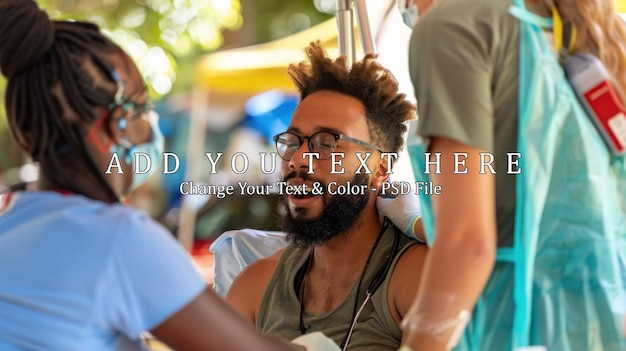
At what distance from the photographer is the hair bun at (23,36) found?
5.35ft

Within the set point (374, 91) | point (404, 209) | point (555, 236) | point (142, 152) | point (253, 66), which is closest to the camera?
point (555, 236)

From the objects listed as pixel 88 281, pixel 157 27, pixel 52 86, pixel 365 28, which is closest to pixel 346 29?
pixel 365 28

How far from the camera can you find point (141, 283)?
1.49m

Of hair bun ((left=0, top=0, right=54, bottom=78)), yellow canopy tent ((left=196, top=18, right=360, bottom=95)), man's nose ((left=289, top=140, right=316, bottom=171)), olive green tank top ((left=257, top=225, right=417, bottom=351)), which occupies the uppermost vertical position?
yellow canopy tent ((left=196, top=18, right=360, bottom=95))

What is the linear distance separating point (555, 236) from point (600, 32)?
394 mm

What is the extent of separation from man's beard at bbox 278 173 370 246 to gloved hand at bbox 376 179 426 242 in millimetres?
63

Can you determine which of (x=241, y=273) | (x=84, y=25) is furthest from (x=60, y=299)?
(x=241, y=273)

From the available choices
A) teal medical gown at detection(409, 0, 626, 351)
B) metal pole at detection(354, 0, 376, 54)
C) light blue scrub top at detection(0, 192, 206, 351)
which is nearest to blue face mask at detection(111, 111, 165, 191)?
light blue scrub top at detection(0, 192, 206, 351)

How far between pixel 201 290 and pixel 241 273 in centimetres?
140

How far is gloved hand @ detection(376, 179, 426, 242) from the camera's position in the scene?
2.57m

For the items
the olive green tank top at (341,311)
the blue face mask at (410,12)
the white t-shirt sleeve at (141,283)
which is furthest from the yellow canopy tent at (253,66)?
the white t-shirt sleeve at (141,283)

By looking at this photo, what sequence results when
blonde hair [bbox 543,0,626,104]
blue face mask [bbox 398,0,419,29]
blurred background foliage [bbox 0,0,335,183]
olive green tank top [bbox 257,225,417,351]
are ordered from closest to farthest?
1. blonde hair [bbox 543,0,626,104]
2. blue face mask [bbox 398,0,419,29]
3. olive green tank top [bbox 257,225,417,351]
4. blurred background foliage [bbox 0,0,335,183]

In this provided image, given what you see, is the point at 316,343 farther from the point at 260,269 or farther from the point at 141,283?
the point at 260,269

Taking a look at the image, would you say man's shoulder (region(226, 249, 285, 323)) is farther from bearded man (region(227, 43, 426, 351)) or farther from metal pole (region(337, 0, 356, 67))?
metal pole (region(337, 0, 356, 67))
